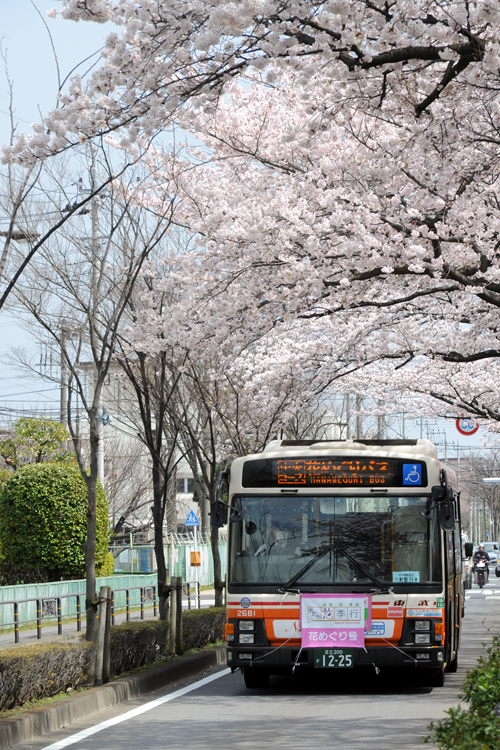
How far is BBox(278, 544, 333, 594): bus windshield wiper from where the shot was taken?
10.2 metres

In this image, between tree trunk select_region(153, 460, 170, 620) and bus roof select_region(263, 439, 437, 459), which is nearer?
bus roof select_region(263, 439, 437, 459)

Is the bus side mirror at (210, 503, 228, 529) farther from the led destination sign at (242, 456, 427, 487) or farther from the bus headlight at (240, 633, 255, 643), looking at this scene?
the bus headlight at (240, 633, 255, 643)

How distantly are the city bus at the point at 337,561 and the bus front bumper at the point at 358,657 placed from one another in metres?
0.01

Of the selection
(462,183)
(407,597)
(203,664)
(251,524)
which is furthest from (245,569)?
(462,183)

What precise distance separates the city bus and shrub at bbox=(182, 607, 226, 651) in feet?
8.82

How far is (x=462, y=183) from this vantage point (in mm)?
11305

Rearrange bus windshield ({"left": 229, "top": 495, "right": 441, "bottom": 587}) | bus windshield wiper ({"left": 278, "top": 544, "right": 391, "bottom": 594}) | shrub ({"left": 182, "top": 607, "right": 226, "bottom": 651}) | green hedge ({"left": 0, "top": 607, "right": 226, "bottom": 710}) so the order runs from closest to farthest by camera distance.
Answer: green hedge ({"left": 0, "top": 607, "right": 226, "bottom": 710}) < bus windshield wiper ({"left": 278, "top": 544, "right": 391, "bottom": 594}) < bus windshield ({"left": 229, "top": 495, "right": 441, "bottom": 587}) < shrub ({"left": 182, "top": 607, "right": 226, "bottom": 651})

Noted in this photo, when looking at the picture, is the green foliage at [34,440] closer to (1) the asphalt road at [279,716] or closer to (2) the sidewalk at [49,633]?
(2) the sidewalk at [49,633]

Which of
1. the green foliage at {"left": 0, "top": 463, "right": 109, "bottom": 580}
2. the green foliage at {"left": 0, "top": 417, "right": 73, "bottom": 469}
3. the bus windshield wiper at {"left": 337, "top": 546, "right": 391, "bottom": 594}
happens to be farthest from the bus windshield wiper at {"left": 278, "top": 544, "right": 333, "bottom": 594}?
the green foliage at {"left": 0, "top": 417, "right": 73, "bottom": 469}

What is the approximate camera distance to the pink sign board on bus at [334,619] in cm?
1010

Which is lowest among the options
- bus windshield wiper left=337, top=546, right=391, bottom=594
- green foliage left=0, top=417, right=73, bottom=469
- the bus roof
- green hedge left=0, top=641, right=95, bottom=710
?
green hedge left=0, top=641, right=95, bottom=710

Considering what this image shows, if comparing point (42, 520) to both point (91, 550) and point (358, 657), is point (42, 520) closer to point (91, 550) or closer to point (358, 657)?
point (91, 550)

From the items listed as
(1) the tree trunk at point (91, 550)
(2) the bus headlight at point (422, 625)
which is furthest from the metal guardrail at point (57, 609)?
A: (2) the bus headlight at point (422, 625)

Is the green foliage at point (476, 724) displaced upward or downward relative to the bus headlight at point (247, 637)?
upward
